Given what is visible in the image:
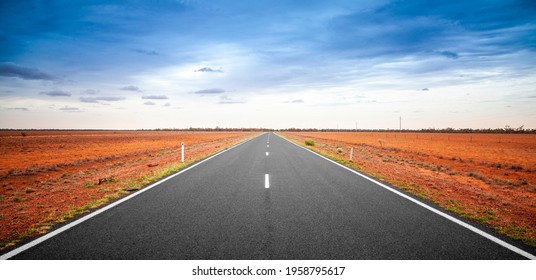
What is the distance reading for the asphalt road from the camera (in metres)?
3.66

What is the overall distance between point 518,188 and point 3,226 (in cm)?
1550

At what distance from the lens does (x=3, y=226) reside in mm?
4961

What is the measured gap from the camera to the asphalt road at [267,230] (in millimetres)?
3664

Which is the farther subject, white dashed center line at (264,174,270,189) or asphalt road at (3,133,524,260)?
white dashed center line at (264,174,270,189)

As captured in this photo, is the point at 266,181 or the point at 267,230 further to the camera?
the point at 266,181

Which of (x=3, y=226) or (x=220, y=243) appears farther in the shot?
(x=3, y=226)

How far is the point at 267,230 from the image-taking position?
4.50m

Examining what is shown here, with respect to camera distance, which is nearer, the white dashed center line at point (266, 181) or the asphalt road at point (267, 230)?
the asphalt road at point (267, 230)

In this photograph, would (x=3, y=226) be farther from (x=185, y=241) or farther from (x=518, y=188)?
(x=518, y=188)

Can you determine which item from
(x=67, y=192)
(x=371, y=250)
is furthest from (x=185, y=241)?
(x=67, y=192)

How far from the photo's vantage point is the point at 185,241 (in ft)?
13.2

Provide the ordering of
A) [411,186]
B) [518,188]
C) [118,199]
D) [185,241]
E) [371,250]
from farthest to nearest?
[518,188], [411,186], [118,199], [185,241], [371,250]

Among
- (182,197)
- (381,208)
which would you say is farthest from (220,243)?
(381,208)
